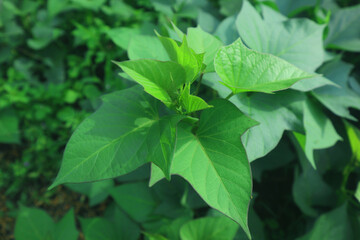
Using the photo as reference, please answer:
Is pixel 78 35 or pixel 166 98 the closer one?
pixel 166 98

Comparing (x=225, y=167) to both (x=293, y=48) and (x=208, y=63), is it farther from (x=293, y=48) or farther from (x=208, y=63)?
(x=293, y=48)

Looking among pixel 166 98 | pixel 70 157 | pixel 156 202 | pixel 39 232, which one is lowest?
pixel 39 232

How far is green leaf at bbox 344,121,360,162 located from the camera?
1065 mm

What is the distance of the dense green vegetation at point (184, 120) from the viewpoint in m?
0.64

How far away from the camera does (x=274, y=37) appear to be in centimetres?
96

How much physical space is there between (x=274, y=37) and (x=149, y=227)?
930 mm

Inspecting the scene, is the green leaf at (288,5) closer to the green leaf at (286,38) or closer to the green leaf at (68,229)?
the green leaf at (286,38)

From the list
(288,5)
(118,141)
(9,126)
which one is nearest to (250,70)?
(118,141)

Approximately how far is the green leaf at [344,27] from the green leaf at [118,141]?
3.04ft

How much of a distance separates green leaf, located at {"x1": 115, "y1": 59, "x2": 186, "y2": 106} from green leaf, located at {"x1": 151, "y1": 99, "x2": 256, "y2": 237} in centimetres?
12

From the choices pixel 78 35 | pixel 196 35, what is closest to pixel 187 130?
pixel 196 35

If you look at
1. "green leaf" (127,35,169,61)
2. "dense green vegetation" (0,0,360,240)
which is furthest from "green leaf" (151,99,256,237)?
"green leaf" (127,35,169,61)

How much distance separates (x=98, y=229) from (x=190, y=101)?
0.84 m

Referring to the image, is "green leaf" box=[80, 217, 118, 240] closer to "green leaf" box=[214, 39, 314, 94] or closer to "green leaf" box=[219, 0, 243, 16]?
"green leaf" box=[214, 39, 314, 94]
